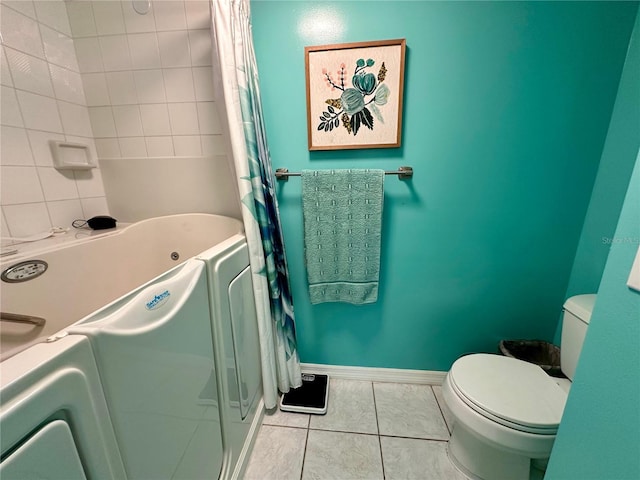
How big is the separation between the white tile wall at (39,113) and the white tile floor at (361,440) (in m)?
1.45

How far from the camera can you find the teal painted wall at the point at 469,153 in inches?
38.2

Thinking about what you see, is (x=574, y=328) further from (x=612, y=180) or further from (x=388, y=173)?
(x=388, y=173)

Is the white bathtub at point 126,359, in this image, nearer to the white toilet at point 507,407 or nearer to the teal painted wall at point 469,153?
the teal painted wall at point 469,153

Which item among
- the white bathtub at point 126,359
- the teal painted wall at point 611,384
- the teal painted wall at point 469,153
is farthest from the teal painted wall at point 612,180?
the white bathtub at point 126,359

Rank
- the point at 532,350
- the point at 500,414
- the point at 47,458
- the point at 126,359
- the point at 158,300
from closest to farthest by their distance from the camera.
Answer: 1. the point at 47,458
2. the point at 126,359
3. the point at 158,300
4. the point at 500,414
5. the point at 532,350

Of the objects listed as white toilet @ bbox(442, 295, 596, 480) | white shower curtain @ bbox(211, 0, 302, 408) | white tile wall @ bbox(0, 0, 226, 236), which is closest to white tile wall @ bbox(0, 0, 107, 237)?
white tile wall @ bbox(0, 0, 226, 236)

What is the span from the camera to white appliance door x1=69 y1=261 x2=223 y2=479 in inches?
17.3

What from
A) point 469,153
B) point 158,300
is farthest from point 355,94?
point 158,300

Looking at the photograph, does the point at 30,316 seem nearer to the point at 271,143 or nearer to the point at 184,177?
the point at 184,177

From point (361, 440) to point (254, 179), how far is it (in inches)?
47.5

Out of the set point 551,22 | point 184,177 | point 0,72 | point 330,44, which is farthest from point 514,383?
point 0,72

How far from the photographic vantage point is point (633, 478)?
0.44m

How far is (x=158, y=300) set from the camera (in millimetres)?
561

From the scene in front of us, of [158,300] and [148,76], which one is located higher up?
[148,76]
